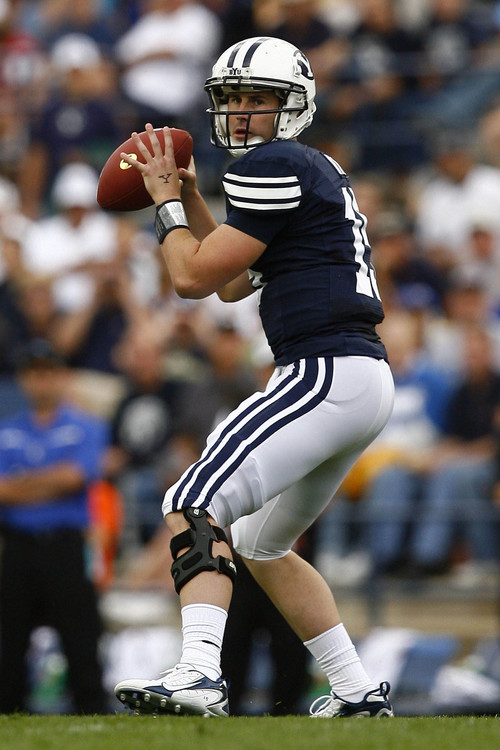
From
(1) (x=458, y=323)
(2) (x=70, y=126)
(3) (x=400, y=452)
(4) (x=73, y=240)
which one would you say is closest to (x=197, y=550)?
(3) (x=400, y=452)

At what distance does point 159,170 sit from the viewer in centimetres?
447

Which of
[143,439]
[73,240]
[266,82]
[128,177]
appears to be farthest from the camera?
Result: [73,240]

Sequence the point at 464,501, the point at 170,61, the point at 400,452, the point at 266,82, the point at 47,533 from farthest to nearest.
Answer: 1. the point at 170,61
2. the point at 400,452
3. the point at 464,501
4. the point at 47,533
5. the point at 266,82

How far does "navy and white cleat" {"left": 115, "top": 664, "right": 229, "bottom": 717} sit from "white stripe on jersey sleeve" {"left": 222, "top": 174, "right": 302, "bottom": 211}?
4.65 ft

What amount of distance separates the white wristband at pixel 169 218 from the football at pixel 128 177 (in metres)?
0.25

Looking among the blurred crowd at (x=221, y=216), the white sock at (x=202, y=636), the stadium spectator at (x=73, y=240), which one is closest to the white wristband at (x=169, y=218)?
the white sock at (x=202, y=636)

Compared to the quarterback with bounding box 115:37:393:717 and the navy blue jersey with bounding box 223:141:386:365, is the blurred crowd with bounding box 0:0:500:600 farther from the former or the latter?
the navy blue jersey with bounding box 223:141:386:365

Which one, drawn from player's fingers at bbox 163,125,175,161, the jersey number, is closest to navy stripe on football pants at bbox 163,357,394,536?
the jersey number

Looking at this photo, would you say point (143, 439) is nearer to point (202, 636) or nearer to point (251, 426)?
point (251, 426)

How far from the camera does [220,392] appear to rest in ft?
26.5

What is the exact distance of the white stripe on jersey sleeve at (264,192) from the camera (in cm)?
416

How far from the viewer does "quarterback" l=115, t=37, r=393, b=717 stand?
405 centimetres

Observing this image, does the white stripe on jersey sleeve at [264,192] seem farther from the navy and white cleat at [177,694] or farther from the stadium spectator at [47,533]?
the stadium spectator at [47,533]

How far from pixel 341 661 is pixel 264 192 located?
1643 millimetres
